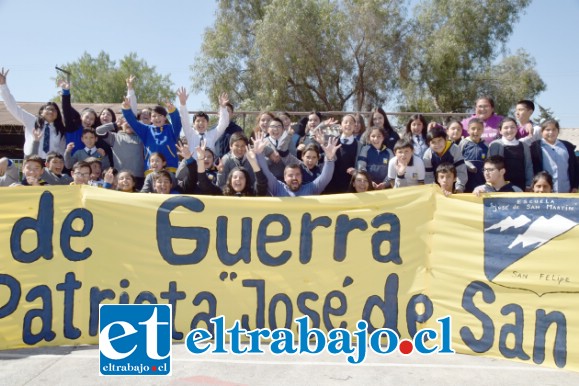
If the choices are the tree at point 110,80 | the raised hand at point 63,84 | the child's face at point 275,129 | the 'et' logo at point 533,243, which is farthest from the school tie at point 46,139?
the tree at point 110,80

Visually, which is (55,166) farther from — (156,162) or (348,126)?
(348,126)

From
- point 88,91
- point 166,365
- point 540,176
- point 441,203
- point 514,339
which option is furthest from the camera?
point 88,91

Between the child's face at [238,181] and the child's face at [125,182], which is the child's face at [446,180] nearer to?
the child's face at [238,181]

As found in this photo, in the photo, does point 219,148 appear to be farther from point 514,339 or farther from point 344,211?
point 514,339

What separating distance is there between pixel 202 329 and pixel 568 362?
304 cm

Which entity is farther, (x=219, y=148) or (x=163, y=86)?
(x=163, y=86)

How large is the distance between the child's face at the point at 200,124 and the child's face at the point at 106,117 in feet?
4.58

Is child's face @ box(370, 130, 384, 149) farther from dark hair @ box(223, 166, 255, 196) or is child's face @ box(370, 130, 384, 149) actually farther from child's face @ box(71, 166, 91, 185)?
child's face @ box(71, 166, 91, 185)

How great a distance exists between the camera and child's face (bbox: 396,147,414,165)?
17.5 feet

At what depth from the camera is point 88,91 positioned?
179 feet

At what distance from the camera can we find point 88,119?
7.26 meters

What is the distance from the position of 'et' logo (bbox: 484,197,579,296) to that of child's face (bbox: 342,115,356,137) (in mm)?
2019

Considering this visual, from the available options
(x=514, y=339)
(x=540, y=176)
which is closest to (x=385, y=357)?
(x=514, y=339)

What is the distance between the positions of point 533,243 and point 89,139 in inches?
212
